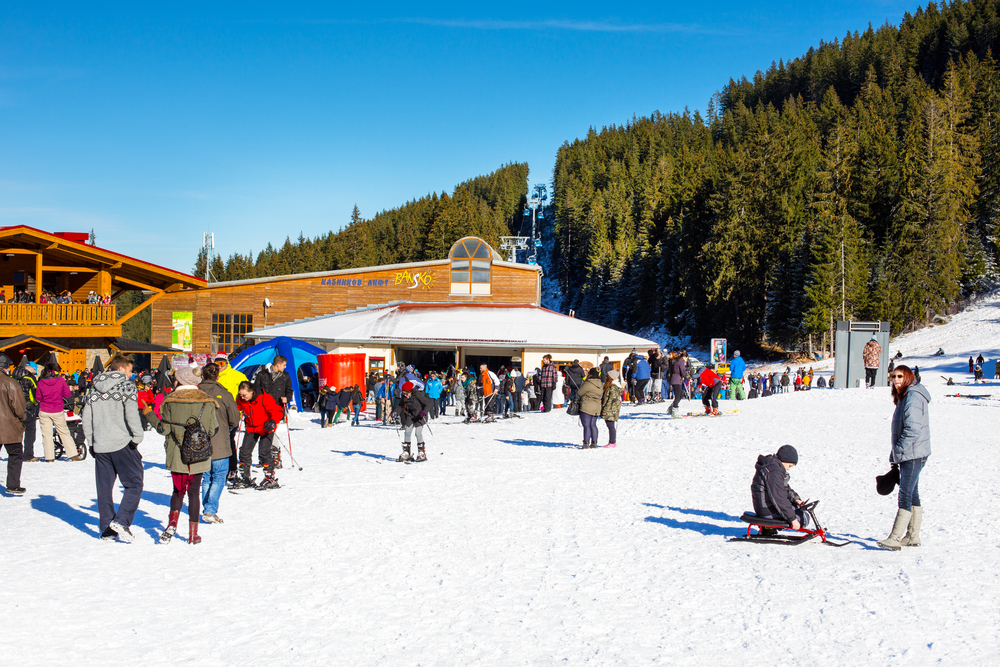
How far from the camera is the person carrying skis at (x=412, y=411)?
11094 mm

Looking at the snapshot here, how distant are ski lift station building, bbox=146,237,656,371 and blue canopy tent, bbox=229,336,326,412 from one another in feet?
23.4

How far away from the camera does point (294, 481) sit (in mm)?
9891

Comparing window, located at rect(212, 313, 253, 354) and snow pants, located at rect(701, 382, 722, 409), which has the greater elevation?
window, located at rect(212, 313, 253, 354)

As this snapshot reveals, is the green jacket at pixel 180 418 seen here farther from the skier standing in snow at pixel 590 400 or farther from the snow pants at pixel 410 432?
the skier standing in snow at pixel 590 400

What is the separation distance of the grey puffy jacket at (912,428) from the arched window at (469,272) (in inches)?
1100

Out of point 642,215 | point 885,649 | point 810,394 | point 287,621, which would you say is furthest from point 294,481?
point 642,215

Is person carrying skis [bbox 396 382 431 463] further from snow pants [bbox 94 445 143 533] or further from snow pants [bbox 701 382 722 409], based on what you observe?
snow pants [bbox 701 382 722 409]

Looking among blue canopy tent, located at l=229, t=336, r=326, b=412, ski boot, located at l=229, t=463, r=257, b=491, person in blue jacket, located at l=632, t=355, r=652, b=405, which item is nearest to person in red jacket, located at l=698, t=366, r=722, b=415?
person in blue jacket, located at l=632, t=355, r=652, b=405

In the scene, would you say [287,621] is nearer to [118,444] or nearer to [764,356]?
[118,444]

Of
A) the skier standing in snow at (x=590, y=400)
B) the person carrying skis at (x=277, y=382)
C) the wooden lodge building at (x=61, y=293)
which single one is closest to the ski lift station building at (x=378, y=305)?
the wooden lodge building at (x=61, y=293)

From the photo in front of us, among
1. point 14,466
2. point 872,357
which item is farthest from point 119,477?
point 872,357

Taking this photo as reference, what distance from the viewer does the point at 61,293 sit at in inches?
1006

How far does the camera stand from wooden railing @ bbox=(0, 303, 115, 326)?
22734 mm

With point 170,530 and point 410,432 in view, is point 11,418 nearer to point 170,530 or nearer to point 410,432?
point 170,530
